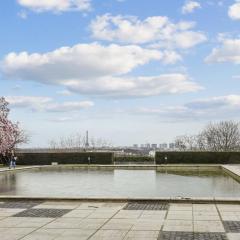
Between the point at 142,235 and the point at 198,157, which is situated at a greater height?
the point at 198,157

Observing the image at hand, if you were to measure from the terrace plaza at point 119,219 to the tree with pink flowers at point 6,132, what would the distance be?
102ft

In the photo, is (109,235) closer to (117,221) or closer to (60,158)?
(117,221)

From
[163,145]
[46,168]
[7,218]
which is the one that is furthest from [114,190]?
[163,145]

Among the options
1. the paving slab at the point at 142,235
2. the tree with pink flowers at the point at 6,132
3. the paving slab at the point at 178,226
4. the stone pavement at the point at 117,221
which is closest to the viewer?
the paving slab at the point at 142,235

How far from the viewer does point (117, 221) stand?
37.1ft

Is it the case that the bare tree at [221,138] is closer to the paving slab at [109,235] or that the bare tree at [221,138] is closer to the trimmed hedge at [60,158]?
the trimmed hedge at [60,158]

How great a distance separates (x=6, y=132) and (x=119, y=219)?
1460 inches

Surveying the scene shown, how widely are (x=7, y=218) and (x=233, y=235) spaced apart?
507 cm

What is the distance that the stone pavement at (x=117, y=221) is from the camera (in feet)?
32.2

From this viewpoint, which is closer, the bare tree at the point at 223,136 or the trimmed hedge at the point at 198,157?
the trimmed hedge at the point at 198,157

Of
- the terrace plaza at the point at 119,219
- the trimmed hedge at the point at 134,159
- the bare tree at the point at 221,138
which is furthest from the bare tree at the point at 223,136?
the terrace plaza at the point at 119,219

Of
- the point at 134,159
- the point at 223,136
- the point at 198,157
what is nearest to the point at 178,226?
the point at 198,157

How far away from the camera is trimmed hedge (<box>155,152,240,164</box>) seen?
151ft

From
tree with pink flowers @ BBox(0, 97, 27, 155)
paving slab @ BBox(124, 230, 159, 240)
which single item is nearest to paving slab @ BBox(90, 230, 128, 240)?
paving slab @ BBox(124, 230, 159, 240)
